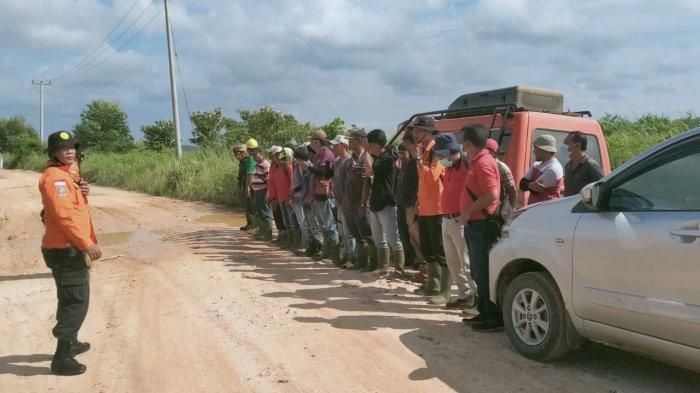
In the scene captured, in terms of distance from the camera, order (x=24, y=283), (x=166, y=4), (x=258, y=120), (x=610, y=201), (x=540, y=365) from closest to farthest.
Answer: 1. (x=610, y=201)
2. (x=540, y=365)
3. (x=24, y=283)
4. (x=258, y=120)
5. (x=166, y=4)

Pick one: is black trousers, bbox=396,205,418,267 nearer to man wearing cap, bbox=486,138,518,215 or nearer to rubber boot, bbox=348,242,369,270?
rubber boot, bbox=348,242,369,270

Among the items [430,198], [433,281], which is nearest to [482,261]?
[430,198]

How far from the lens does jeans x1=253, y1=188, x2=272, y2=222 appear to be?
1084 cm

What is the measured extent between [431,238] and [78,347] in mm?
3611

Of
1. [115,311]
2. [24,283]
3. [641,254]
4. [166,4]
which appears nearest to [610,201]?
[641,254]

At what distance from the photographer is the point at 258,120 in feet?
81.4

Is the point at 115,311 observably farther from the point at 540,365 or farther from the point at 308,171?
the point at 540,365

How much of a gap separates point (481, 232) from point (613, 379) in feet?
5.45

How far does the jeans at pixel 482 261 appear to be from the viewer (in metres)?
5.22

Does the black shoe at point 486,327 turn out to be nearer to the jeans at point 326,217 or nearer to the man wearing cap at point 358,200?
the man wearing cap at point 358,200

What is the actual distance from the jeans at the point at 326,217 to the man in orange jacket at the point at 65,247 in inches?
176

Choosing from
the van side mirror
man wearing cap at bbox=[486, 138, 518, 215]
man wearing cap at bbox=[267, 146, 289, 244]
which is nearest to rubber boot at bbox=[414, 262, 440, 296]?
man wearing cap at bbox=[486, 138, 518, 215]

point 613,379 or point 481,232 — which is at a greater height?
point 481,232

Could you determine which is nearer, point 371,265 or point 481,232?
point 481,232
